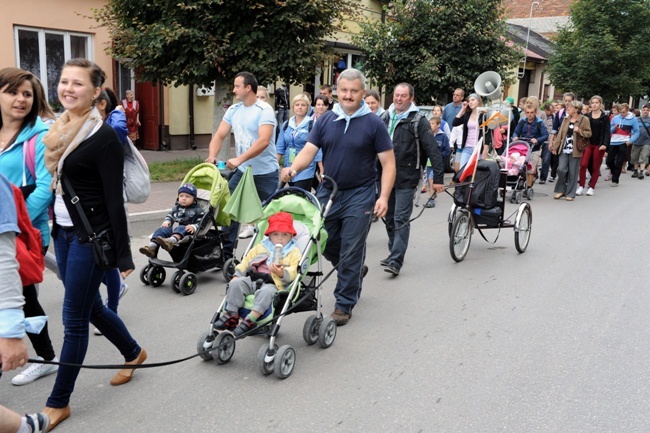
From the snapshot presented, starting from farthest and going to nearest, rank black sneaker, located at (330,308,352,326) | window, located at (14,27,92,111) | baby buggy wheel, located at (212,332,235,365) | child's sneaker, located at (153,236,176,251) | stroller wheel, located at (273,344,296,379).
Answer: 1. window, located at (14,27,92,111)
2. child's sneaker, located at (153,236,176,251)
3. black sneaker, located at (330,308,352,326)
4. baby buggy wheel, located at (212,332,235,365)
5. stroller wheel, located at (273,344,296,379)

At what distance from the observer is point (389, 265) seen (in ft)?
→ 22.5

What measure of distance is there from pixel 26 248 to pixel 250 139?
4.12 m

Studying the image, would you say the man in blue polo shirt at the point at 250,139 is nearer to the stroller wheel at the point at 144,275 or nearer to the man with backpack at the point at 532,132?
the stroller wheel at the point at 144,275

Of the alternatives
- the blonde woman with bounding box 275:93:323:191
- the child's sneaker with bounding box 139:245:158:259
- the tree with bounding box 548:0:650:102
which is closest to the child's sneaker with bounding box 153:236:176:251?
the child's sneaker with bounding box 139:245:158:259

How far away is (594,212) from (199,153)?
1036cm

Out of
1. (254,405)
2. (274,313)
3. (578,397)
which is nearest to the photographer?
(254,405)

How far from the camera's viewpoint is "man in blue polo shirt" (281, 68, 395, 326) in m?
5.10

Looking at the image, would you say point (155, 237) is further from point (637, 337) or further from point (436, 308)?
point (637, 337)

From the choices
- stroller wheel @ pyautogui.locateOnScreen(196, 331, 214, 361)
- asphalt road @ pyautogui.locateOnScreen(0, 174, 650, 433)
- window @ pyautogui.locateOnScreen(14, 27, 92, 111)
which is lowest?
asphalt road @ pyautogui.locateOnScreen(0, 174, 650, 433)

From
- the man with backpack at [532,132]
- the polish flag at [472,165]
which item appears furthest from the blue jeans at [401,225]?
the man with backpack at [532,132]

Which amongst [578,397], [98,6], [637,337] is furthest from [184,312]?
[98,6]

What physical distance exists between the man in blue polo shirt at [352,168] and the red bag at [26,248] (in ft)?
8.32

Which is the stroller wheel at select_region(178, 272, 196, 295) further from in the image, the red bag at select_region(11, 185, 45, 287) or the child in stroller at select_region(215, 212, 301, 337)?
the red bag at select_region(11, 185, 45, 287)

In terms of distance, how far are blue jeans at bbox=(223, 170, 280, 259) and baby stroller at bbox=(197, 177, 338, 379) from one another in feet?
6.09
